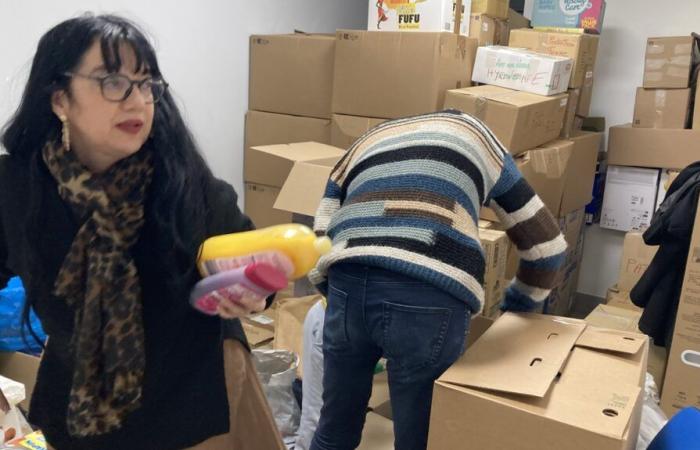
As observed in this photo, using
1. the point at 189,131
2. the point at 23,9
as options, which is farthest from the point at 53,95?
the point at 23,9

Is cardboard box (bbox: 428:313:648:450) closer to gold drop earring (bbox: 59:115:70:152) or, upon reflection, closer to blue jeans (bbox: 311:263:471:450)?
blue jeans (bbox: 311:263:471:450)

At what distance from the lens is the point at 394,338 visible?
4.44 feet

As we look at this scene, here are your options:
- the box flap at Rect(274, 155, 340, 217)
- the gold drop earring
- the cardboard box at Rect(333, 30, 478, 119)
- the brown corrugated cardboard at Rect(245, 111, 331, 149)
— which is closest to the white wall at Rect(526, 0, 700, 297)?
the cardboard box at Rect(333, 30, 478, 119)

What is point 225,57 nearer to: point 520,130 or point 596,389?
point 520,130

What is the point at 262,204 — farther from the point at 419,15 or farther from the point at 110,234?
the point at 110,234

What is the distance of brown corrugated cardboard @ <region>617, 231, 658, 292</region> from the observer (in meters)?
2.89

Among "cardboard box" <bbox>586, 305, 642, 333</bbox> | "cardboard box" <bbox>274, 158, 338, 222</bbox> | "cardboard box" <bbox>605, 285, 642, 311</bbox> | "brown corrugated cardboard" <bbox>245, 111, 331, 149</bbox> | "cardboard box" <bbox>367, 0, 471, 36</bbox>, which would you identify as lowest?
"cardboard box" <bbox>605, 285, 642, 311</bbox>

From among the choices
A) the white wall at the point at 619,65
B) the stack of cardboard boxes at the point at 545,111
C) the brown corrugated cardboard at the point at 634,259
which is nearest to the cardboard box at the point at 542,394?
the stack of cardboard boxes at the point at 545,111

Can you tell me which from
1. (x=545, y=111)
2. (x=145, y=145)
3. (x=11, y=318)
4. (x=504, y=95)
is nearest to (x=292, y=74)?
(x=504, y=95)

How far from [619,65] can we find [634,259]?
3.52 feet

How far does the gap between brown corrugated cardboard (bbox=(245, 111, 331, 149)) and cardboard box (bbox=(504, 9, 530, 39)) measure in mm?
1119

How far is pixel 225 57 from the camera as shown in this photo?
117 inches

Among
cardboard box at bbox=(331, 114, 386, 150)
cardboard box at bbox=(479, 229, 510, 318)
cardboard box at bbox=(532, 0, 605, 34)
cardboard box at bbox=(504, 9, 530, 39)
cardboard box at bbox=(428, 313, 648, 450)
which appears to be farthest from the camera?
cardboard box at bbox=(504, 9, 530, 39)

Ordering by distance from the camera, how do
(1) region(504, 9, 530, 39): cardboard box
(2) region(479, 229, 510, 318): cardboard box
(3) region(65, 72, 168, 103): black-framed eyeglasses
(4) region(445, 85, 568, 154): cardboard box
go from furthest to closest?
(1) region(504, 9, 530, 39): cardboard box < (4) region(445, 85, 568, 154): cardboard box < (2) region(479, 229, 510, 318): cardboard box < (3) region(65, 72, 168, 103): black-framed eyeglasses
